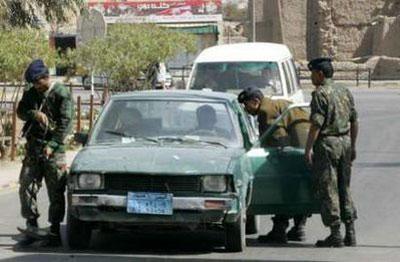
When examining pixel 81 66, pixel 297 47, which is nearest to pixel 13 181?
pixel 81 66

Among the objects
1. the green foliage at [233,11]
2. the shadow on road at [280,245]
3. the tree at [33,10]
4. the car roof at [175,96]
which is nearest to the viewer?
the shadow on road at [280,245]

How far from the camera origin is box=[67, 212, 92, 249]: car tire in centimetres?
961

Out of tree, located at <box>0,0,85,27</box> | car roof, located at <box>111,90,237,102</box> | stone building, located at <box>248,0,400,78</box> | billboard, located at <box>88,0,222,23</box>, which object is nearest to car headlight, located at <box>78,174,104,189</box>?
car roof, located at <box>111,90,237,102</box>

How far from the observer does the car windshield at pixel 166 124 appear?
10211mm

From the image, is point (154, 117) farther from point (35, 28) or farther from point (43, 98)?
point (35, 28)

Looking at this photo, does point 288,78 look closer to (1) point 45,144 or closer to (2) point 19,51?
(2) point 19,51

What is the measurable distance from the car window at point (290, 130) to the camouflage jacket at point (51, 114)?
1.99 m

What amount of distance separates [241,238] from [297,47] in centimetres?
6638

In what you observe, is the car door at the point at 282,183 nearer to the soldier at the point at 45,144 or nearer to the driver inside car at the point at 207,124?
the driver inside car at the point at 207,124

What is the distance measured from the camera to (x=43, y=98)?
10109mm

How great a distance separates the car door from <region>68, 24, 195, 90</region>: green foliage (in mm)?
19791

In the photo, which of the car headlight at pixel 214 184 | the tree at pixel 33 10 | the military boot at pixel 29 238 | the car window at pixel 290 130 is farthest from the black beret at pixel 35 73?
the tree at pixel 33 10

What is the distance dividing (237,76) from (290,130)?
788cm

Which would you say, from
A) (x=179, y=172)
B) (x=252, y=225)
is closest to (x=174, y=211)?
(x=179, y=172)
